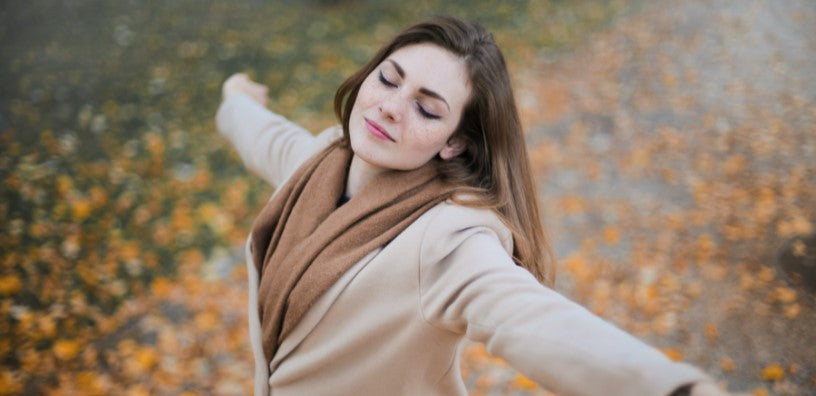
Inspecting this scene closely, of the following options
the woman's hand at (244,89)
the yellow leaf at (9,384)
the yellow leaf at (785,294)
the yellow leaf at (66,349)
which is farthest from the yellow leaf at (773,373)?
the yellow leaf at (9,384)

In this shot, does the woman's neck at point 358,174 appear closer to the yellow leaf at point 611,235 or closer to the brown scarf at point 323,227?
the brown scarf at point 323,227

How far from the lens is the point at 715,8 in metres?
8.56

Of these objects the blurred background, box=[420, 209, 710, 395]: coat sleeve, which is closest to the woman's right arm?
box=[420, 209, 710, 395]: coat sleeve

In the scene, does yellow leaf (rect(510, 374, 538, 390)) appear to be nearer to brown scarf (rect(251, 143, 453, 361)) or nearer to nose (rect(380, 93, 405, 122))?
brown scarf (rect(251, 143, 453, 361))

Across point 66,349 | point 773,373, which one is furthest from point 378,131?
point 773,373

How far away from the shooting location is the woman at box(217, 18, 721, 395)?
1.41 meters

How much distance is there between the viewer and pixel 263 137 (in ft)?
7.99

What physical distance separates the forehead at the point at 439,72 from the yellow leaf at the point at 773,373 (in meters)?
2.69

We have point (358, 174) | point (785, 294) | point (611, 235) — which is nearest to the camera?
point (358, 174)

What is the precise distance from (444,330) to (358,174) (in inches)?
23.6

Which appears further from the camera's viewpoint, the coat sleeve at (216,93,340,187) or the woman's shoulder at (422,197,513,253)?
the coat sleeve at (216,93,340,187)

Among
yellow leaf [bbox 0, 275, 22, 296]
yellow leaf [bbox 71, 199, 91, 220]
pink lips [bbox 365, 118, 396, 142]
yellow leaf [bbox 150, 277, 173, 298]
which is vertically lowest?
yellow leaf [bbox 150, 277, 173, 298]

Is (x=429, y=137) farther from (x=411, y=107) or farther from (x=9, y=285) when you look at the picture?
(x=9, y=285)

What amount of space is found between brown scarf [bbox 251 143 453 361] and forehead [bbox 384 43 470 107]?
→ 0.23 metres
